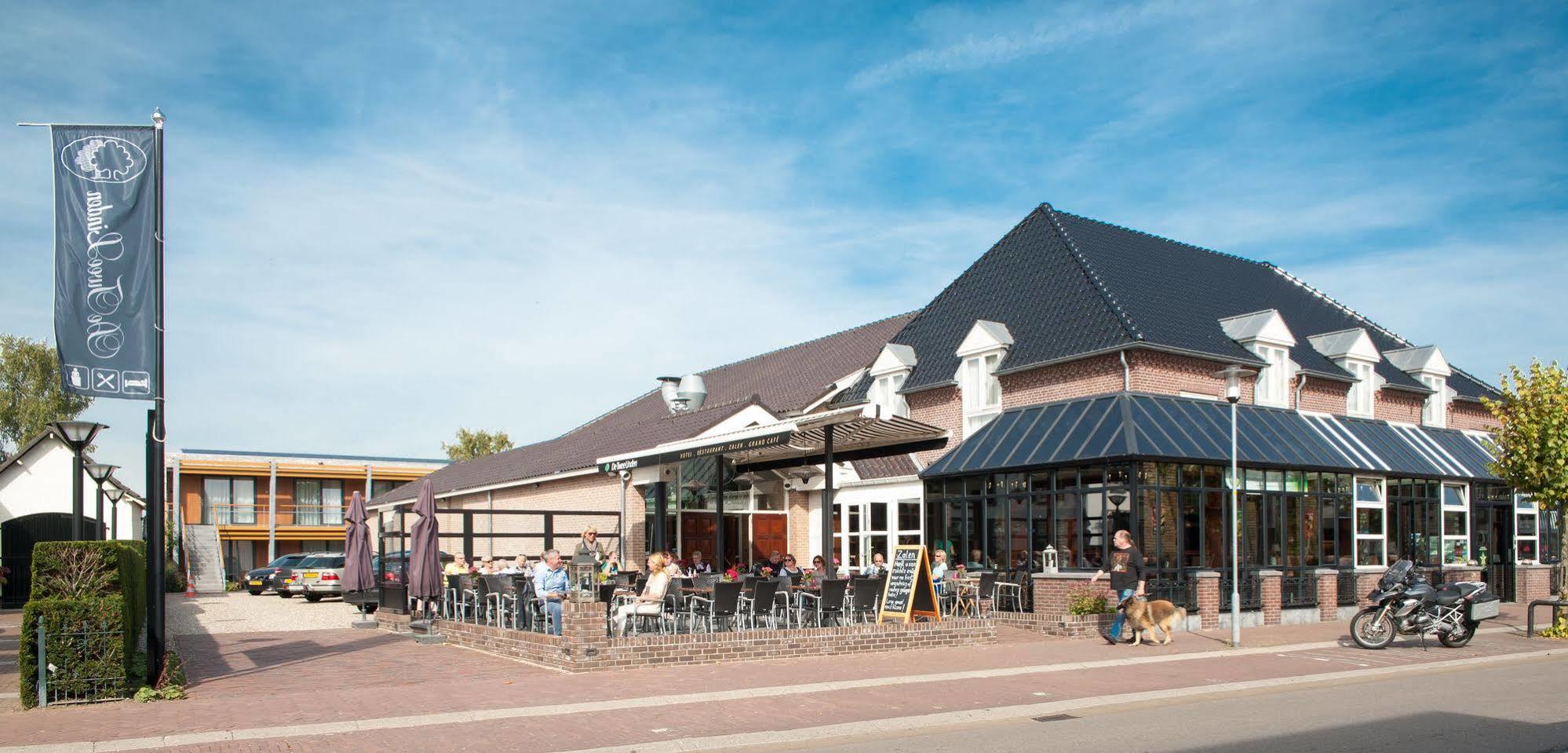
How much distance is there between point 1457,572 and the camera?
24656 millimetres

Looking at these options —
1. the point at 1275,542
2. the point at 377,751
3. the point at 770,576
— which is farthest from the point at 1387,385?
the point at 377,751

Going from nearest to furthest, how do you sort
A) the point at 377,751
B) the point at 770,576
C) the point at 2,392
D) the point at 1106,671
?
the point at 377,751 < the point at 1106,671 < the point at 770,576 < the point at 2,392

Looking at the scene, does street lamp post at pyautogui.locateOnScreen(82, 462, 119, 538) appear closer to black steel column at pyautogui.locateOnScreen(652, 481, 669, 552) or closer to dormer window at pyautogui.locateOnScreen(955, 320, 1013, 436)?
black steel column at pyautogui.locateOnScreen(652, 481, 669, 552)

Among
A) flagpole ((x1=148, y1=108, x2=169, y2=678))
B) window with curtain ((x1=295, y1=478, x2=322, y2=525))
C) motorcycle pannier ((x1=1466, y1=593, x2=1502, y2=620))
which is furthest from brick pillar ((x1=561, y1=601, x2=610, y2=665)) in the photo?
window with curtain ((x1=295, y1=478, x2=322, y2=525))

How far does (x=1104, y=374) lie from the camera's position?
73.9ft

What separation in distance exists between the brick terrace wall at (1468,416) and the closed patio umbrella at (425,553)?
25120 millimetres

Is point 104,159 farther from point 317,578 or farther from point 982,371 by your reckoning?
point 317,578

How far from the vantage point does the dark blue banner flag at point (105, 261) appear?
1189 centimetres

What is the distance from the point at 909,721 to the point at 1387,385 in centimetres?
2170

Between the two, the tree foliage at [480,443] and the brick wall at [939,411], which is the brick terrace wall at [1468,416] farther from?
the tree foliage at [480,443]

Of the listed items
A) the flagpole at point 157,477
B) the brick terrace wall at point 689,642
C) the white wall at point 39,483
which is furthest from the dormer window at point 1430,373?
the white wall at point 39,483

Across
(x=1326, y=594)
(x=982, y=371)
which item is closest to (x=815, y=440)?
(x=982, y=371)

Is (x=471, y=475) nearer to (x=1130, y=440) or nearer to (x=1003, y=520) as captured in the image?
(x=1003, y=520)

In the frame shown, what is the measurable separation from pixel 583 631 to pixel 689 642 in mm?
1380
